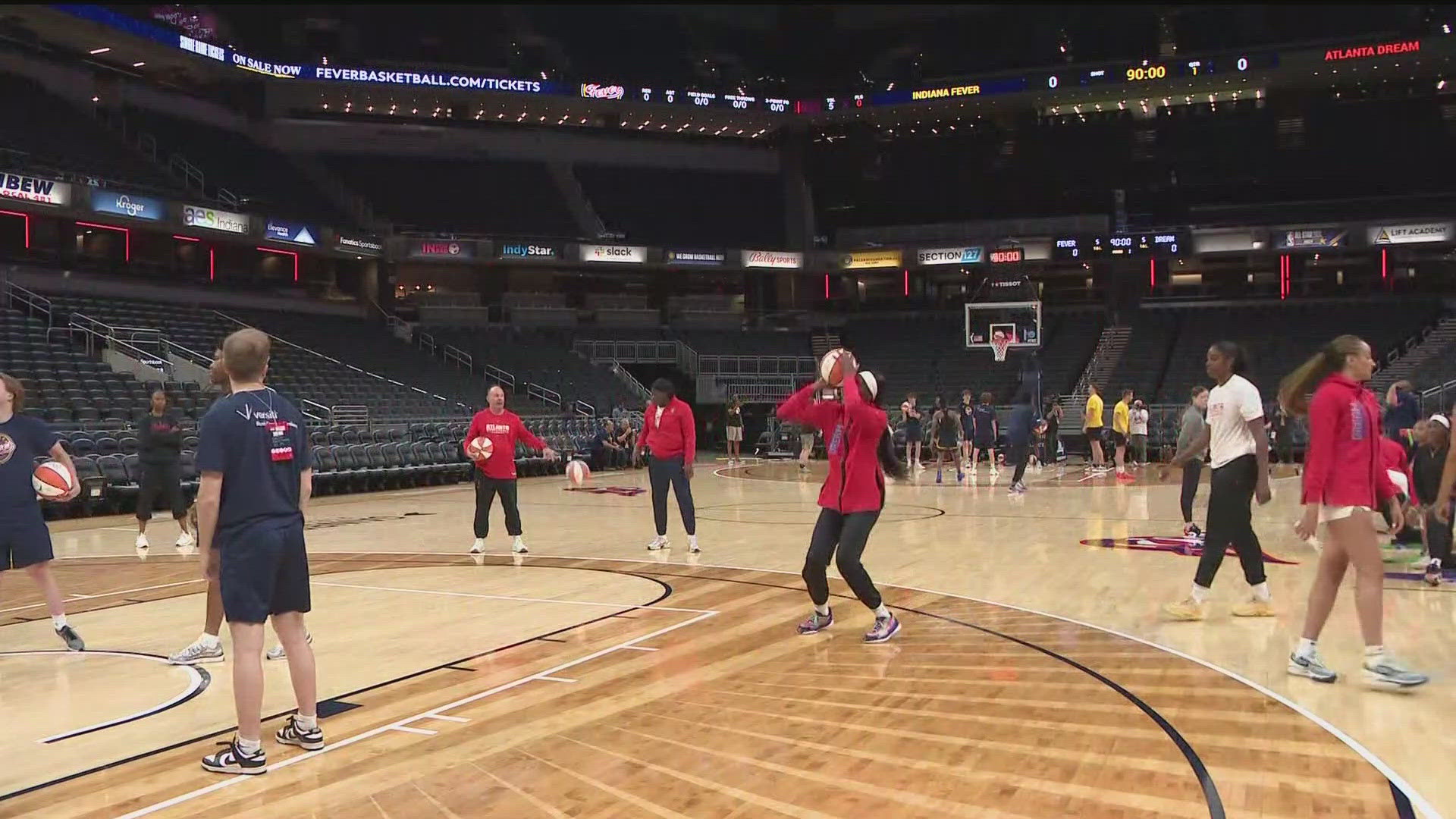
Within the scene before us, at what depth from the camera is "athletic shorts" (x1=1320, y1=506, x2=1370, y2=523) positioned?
5.94m

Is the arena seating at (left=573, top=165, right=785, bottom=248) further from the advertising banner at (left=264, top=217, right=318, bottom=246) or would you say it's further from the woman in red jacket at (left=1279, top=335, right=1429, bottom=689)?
the woman in red jacket at (left=1279, top=335, right=1429, bottom=689)

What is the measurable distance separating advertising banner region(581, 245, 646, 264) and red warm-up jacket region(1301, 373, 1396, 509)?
1460 inches

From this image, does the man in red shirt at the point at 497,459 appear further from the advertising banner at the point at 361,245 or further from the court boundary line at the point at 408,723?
the advertising banner at the point at 361,245

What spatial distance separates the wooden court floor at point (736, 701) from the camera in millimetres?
4422

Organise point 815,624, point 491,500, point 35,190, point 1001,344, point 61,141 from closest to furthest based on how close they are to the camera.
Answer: point 815,624
point 491,500
point 35,190
point 61,141
point 1001,344

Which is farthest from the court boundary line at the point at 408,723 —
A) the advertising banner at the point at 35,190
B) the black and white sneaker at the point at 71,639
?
the advertising banner at the point at 35,190

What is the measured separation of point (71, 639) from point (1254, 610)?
26.7 feet

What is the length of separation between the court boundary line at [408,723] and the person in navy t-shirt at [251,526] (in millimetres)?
111

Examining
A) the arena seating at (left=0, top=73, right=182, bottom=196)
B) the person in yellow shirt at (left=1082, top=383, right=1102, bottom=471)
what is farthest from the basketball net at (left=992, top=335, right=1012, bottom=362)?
the arena seating at (left=0, top=73, right=182, bottom=196)

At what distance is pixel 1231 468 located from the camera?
26.1 ft

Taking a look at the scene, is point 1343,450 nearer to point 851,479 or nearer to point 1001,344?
point 851,479

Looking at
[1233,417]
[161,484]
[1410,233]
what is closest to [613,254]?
[1410,233]

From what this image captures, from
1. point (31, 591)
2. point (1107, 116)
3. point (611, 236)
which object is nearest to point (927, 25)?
point (1107, 116)

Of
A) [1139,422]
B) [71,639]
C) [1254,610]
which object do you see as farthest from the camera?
[1139,422]
